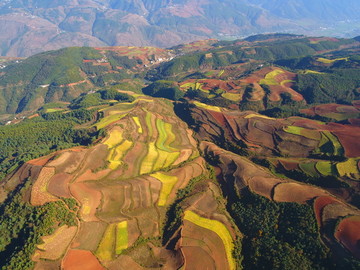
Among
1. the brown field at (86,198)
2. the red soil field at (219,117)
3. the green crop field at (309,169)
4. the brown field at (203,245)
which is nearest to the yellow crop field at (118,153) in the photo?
the brown field at (86,198)

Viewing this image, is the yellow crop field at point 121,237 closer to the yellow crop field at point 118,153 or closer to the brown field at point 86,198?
the brown field at point 86,198

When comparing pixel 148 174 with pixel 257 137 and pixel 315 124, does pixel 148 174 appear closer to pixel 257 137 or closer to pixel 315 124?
pixel 257 137

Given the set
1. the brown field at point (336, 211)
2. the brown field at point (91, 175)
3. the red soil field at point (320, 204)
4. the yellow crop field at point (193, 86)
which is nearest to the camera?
the brown field at point (336, 211)

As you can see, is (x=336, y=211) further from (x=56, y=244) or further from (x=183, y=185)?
(x=56, y=244)

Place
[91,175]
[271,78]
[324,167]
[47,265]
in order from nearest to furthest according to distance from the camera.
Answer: [47,265] < [91,175] < [324,167] < [271,78]

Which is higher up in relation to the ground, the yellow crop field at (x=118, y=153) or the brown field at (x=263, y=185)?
the brown field at (x=263, y=185)

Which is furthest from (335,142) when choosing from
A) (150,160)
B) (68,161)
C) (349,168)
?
(68,161)
